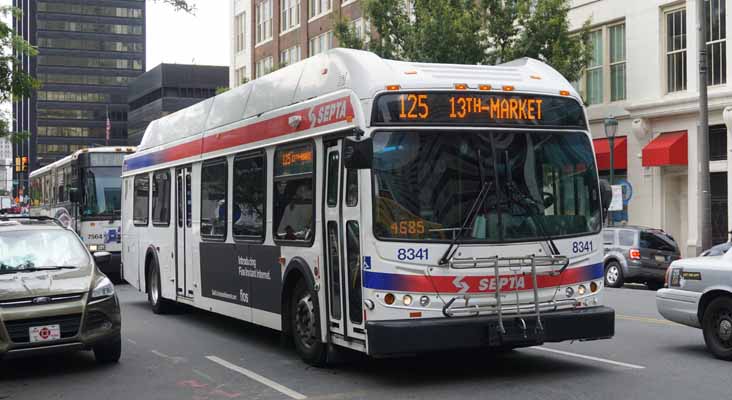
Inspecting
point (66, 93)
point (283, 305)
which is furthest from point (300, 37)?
point (66, 93)

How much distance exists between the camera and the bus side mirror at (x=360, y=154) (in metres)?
8.65

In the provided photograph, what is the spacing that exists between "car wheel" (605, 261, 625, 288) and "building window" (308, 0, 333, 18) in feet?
91.3

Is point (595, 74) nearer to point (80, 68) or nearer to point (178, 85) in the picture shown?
point (178, 85)

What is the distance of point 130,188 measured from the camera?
736 inches

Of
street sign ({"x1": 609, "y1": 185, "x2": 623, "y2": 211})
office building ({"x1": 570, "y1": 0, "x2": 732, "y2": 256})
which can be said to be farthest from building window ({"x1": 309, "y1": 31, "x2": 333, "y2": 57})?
street sign ({"x1": 609, "y1": 185, "x2": 623, "y2": 211})

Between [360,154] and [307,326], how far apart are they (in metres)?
2.56

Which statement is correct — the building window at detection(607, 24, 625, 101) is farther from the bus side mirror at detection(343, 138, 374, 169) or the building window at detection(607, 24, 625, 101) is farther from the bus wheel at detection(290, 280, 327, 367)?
the bus side mirror at detection(343, 138, 374, 169)

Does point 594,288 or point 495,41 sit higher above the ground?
point 495,41

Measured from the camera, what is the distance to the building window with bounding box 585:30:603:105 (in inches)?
1294

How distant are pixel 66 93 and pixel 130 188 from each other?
5904 inches

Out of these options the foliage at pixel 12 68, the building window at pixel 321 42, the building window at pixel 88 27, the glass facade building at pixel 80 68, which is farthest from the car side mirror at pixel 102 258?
the building window at pixel 88 27

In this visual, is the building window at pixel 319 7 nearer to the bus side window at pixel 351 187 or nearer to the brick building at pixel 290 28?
the brick building at pixel 290 28

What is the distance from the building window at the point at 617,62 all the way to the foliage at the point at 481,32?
275 centimetres

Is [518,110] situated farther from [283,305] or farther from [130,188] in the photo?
[130,188]
